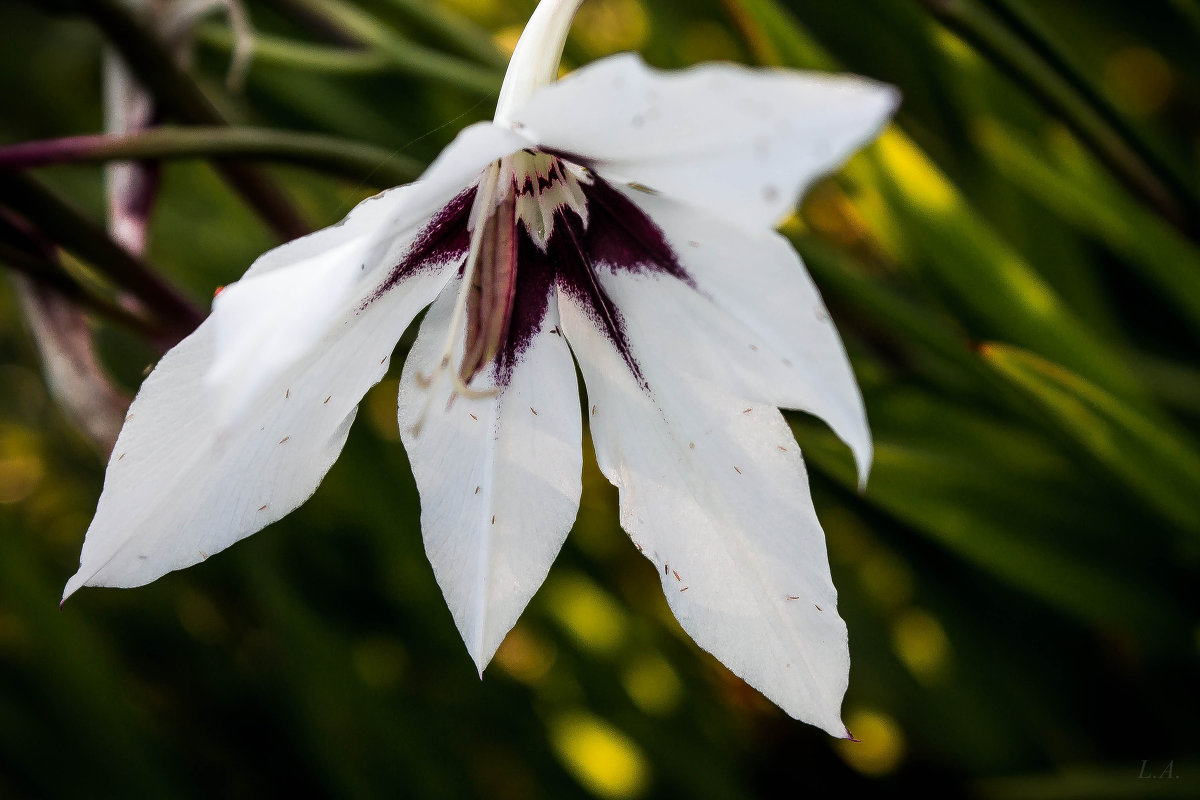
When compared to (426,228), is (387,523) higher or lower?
lower

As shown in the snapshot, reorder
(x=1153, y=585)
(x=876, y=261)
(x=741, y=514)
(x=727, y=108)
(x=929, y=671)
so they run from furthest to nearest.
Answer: (x=876, y=261) → (x=929, y=671) → (x=1153, y=585) → (x=741, y=514) → (x=727, y=108)

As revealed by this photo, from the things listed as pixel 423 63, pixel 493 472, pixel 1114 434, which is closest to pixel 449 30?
pixel 423 63

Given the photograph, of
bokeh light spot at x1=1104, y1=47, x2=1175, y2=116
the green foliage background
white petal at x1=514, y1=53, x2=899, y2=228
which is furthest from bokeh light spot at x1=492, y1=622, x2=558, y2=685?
bokeh light spot at x1=1104, y1=47, x2=1175, y2=116

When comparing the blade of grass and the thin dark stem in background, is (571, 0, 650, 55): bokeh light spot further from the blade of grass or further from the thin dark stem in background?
the thin dark stem in background

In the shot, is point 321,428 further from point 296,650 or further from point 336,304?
point 296,650

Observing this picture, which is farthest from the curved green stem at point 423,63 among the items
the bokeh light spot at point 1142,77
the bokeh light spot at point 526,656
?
the bokeh light spot at point 1142,77

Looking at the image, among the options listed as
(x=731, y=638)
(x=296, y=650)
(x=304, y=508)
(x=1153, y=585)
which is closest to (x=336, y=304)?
(x=731, y=638)
